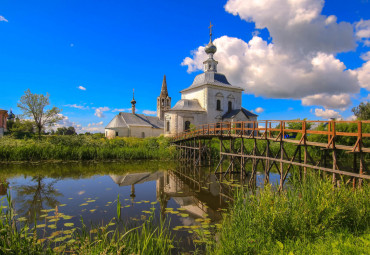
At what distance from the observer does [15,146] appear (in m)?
18.0

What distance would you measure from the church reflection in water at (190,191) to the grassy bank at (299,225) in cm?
233

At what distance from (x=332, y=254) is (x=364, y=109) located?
1488 inches

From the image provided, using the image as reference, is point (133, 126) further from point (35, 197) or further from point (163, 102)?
point (35, 197)

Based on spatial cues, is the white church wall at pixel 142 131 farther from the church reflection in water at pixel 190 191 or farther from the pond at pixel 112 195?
the church reflection in water at pixel 190 191

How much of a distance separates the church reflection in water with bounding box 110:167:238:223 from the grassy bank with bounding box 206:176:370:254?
7.66 ft

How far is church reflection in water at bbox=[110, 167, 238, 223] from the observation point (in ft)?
24.4

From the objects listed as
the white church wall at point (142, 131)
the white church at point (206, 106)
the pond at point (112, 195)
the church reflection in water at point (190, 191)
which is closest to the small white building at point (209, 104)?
the white church at point (206, 106)

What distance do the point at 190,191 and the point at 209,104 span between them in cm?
1913

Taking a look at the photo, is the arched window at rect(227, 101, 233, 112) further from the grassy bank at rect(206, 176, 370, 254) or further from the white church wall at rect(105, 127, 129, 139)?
the grassy bank at rect(206, 176, 370, 254)

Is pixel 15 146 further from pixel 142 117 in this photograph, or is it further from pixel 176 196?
pixel 142 117

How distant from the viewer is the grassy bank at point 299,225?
12.8ft

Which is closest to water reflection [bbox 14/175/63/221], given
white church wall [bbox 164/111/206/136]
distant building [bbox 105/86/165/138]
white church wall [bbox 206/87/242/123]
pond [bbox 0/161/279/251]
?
pond [bbox 0/161/279/251]

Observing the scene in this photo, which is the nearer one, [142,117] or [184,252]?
[184,252]

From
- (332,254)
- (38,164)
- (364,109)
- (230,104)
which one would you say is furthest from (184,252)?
(364,109)
